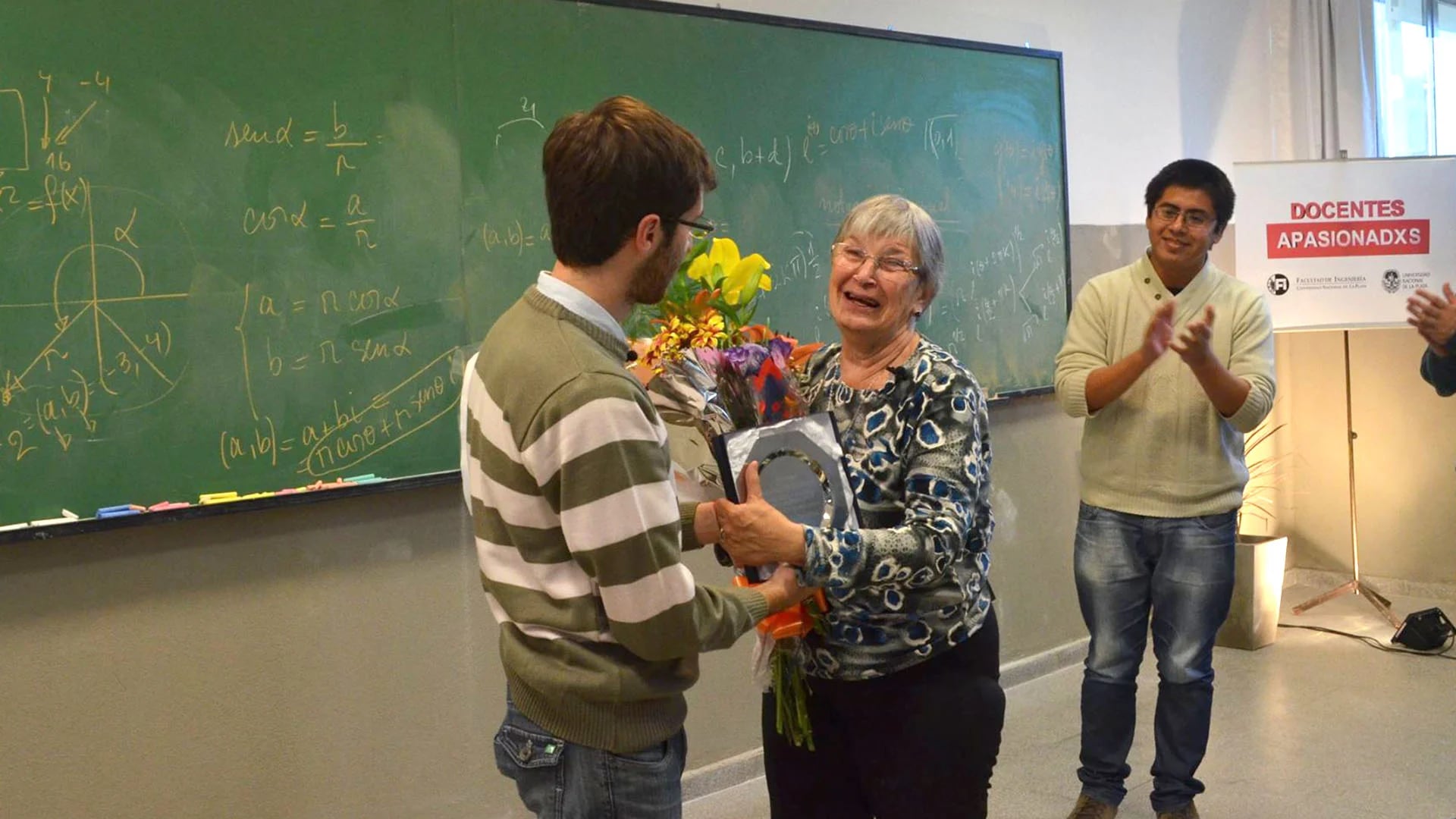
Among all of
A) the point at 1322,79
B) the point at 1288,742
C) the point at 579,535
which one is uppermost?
the point at 1322,79

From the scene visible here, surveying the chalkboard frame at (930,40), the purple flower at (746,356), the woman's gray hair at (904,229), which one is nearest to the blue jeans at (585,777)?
the purple flower at (746,356)

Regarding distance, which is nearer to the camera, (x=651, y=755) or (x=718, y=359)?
(x=651, y=755)

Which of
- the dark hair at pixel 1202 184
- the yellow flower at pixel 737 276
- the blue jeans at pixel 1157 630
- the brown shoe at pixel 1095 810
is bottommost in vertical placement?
the brown shoe at pixel 1095 810

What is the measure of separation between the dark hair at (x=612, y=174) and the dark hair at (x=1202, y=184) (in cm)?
205

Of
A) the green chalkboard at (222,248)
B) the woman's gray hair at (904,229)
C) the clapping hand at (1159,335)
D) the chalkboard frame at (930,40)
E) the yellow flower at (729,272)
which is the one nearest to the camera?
the yellow flower at (729,272)

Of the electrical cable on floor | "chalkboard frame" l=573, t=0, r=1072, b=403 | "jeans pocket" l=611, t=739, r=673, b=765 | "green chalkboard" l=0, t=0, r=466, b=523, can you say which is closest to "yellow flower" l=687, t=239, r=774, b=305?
"jeans pocket" l=611, t=739, r=673, b=765

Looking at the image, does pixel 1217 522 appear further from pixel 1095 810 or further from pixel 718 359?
pixel 718 359

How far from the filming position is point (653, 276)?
158cm

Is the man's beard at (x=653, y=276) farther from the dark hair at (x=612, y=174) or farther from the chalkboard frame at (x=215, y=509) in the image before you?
the chalkboard frame at (x=215, y=509)

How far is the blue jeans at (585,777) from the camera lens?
1.54 metres

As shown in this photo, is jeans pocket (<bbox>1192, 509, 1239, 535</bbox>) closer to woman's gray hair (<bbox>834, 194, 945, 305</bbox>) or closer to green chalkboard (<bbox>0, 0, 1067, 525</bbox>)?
green chalkboard (<bbox>0, 0, 1067, 525</bbox>)

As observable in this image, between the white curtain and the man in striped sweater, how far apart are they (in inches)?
199

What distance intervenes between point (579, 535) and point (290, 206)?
1692 millimetres

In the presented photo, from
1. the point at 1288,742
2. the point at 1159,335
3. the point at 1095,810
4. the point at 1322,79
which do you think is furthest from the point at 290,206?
the point at 1322,79
